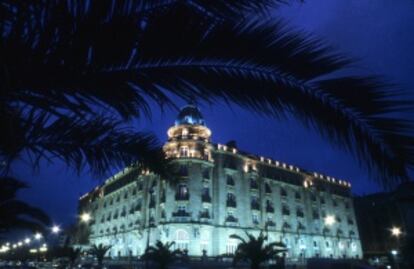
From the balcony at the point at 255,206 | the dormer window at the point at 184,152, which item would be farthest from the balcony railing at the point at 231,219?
the dormer window at the point at 184,152

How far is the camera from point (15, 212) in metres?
7.59

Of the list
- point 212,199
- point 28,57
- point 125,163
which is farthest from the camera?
point 212,199

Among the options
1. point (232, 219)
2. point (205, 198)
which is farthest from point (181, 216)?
point (232, 219)

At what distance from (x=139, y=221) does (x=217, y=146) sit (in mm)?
15853

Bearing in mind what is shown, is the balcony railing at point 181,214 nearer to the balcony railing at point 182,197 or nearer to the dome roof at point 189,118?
the balcony railing at point 182,197

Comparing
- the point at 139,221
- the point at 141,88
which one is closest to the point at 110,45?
the point at 141,88

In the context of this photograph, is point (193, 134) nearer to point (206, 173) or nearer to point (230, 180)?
point (206, 173)

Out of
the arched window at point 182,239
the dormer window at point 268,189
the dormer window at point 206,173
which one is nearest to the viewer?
the arched window at point 182,239

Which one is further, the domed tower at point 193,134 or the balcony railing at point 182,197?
the domed tower at point 193,134

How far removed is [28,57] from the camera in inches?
71.5

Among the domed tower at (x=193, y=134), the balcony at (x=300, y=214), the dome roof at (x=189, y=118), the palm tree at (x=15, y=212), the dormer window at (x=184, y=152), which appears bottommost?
the palm tree at (x=15, y=212)

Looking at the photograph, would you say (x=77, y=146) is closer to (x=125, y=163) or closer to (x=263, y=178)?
(x=125, y=163)

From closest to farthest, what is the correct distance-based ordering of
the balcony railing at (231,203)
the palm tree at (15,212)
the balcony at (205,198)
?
the palm tree at (15,212)
the balcony at (205,198)
the balcony railing at (231,203)

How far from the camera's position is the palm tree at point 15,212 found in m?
6.61
